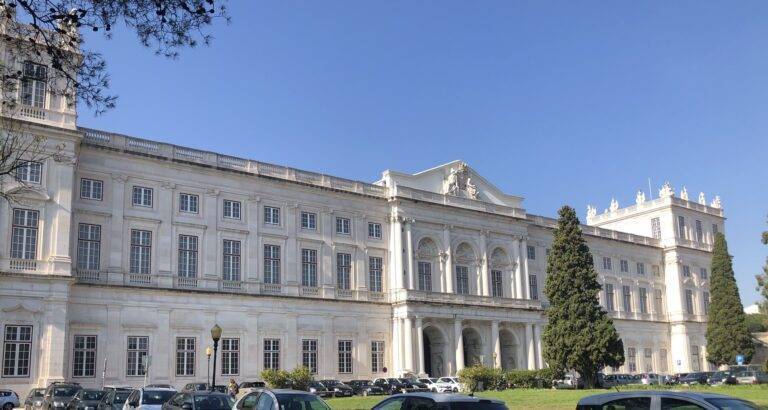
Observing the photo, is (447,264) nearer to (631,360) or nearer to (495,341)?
(495,341)

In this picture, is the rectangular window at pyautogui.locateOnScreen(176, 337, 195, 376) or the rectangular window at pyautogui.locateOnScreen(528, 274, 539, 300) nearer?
the rectangular window at pyautogui.locateOnScreen(176, 337, 195, 376)

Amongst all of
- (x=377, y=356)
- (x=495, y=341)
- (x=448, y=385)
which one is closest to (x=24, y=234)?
(x=377, y=356)

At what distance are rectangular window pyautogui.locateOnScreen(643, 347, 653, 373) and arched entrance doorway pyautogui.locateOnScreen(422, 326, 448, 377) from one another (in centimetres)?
2918

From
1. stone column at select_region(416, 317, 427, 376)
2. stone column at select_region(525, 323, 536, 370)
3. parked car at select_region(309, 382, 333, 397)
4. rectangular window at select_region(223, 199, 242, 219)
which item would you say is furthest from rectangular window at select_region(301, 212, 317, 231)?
stone column at select_region(525, 323, 536, 370)

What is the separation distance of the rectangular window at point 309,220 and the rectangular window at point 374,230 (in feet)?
15.9

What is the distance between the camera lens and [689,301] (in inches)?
3280

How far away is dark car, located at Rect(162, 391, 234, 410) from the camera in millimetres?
20781

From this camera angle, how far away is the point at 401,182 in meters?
60.2

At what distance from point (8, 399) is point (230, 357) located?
48.5 feet

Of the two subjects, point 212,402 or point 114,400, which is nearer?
point 212,402

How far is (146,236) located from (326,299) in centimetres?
1320

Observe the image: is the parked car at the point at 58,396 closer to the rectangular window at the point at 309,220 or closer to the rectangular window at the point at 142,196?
the rectangular window at the point at 142,196

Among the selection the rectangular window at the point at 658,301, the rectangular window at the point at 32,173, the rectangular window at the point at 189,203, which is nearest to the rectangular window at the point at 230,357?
the rectangular window at the point at 189,203

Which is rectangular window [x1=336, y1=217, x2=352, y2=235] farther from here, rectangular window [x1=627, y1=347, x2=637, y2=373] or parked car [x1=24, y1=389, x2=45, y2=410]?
rectangular window [x1=627, y1=347, x2=637, y2=373]
